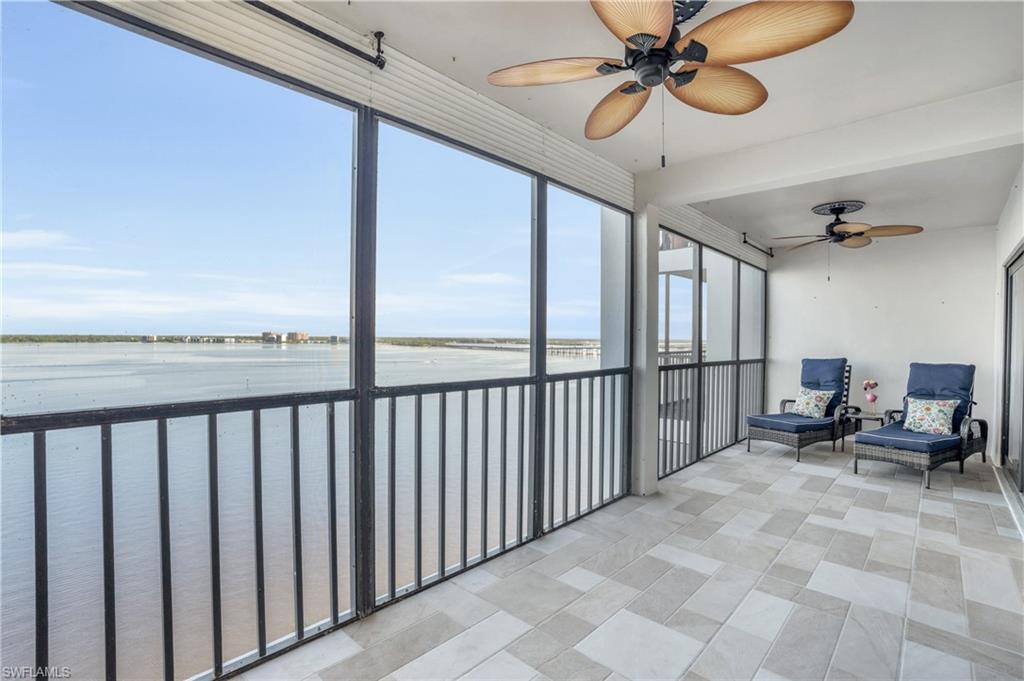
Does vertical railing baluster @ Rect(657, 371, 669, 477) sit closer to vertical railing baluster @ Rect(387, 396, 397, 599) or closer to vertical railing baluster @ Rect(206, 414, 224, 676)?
vertical railing baluster @ Rect(387, 396, 397, 599)

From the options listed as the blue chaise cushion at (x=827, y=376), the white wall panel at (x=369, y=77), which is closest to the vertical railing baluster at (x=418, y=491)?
the white wall panel at (x=369, y=77)

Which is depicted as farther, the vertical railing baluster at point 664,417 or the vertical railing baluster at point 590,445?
the vertical railing baluster at point 664,417

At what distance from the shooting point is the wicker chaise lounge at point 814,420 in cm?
553

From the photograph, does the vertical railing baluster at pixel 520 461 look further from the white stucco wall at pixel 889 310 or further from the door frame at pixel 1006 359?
the white stucco wall at pixel 889 310

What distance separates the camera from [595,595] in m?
2.61

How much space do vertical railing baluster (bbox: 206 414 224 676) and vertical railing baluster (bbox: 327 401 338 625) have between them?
0.45 m

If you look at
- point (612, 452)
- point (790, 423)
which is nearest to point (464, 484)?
point (612, 452)

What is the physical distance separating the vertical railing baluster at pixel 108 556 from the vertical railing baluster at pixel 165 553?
0.47 ft


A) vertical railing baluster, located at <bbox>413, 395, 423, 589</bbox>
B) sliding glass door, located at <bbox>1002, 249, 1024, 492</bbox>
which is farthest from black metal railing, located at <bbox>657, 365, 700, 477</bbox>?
vertical railing baluster, located at <bbox>413, 395, 423, 589</bbox>

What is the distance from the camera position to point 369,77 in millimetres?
2404

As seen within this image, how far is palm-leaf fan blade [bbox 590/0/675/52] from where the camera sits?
1.53 m

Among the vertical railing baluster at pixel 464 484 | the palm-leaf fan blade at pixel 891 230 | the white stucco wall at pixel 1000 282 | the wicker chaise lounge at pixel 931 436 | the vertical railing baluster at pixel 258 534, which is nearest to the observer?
the vertical railing baluster at pixel 258 534

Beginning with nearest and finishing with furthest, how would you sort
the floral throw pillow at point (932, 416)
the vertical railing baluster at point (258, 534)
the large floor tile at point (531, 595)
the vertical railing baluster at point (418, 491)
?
the vertical railing baluster at point (258, 534) → the large floor tile at point (531, 595) → the vertical railing baluster at point (418, 491) → the floral throw pillow at point (932, 416)

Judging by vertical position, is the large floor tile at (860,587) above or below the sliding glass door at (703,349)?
below
